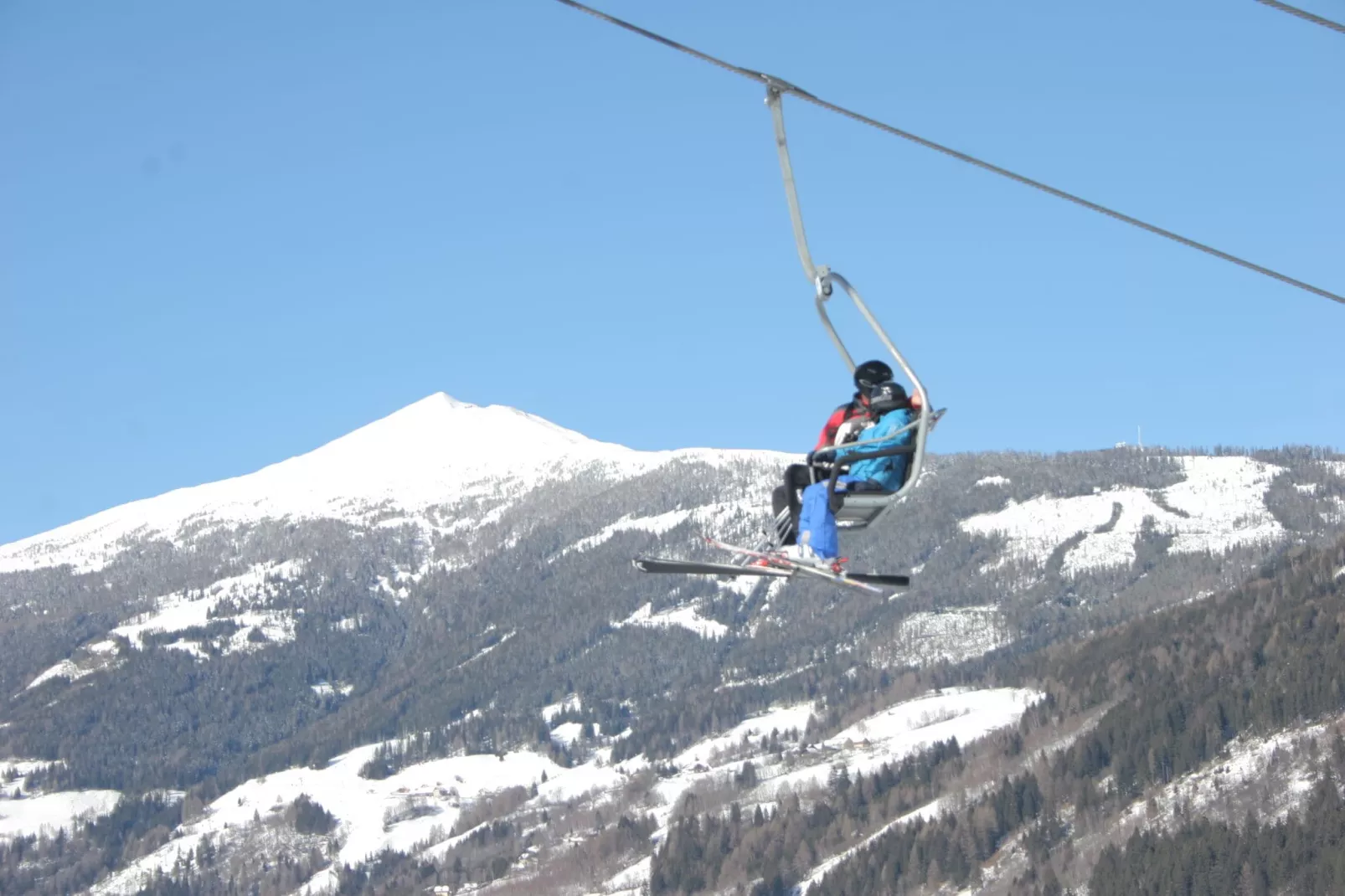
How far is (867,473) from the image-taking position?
22.0 meters

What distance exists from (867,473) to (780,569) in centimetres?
169

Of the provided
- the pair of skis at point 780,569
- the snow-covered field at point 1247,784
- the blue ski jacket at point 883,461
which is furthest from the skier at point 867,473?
the snow-covered field at point 1247,784

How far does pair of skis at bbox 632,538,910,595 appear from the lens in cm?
2052

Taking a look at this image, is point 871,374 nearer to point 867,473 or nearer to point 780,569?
point 867,473

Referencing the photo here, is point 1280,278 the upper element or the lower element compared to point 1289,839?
upper

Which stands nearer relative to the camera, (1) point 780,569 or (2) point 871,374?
(1) point 780,569

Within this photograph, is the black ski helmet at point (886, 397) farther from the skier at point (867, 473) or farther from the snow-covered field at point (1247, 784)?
the snow-covered field at point (1247, 784)

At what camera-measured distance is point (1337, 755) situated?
156m

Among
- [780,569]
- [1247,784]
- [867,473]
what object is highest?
[867,473]

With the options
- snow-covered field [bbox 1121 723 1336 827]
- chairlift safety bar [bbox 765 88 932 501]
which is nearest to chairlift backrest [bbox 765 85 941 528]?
chairlift safety bar [bbox 765 88 932 501]

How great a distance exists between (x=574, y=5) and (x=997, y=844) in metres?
166

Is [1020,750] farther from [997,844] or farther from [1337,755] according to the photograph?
[1337,755]

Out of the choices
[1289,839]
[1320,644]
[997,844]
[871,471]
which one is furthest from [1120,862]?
[871,471]

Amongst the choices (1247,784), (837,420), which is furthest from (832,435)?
(1247,784)
